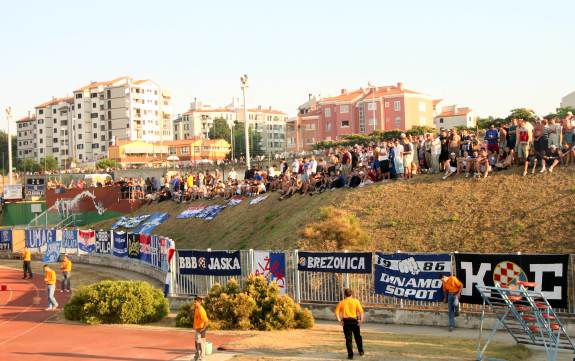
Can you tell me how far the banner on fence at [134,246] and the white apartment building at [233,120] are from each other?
14359 centimetres

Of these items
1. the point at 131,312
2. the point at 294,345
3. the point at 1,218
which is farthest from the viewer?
the point at 1,218

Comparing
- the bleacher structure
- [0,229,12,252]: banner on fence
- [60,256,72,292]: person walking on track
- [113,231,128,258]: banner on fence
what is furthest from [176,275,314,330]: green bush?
[0,229,12,252]: banner on fence

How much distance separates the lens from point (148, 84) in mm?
157250

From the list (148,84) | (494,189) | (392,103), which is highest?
(148,84)

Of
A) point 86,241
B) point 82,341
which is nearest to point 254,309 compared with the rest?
point 82,341

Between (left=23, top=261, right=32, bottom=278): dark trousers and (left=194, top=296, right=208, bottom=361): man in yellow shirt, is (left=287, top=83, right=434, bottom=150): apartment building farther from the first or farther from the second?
(left=194, top=296, right=208, bottom=361): man in yellow shirt

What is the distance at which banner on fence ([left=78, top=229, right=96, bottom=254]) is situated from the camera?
3975 cm

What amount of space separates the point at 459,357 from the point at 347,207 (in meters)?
13.2

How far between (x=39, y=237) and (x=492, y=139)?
29.0 meters

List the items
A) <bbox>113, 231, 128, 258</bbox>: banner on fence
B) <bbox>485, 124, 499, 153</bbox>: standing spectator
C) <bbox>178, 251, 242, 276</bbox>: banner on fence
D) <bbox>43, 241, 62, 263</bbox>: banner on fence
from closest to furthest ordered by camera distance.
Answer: <bbox>178, 251, 242, 276</bbox>: banner on fence
<bbox>485, 124, 499, 153</bbox>: standing spectator
<bbox>113, 231, 128, 258</bbox>: banner on fence
<bbox>43, 241, 62, 263</bbox>: banner on fence

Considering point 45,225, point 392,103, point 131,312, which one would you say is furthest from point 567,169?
point 392,103

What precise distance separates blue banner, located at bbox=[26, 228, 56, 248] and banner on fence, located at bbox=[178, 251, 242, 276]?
20550 mm

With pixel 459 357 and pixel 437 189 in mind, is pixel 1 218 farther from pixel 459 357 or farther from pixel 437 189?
pixel 459 357

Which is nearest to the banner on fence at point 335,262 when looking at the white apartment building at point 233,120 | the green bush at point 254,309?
the green bush at point 254,309
